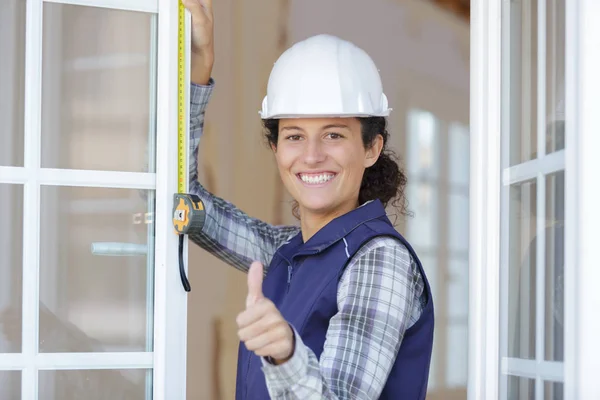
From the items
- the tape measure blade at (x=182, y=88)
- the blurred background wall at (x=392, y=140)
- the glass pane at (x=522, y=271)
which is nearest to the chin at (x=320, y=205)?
the tape measure blade at (x=182, y=88)

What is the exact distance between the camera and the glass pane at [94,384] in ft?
6.00

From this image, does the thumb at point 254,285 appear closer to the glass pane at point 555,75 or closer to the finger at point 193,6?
the glass pane at point 555,75

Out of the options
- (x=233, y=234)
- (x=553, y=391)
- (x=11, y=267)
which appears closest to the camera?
(x=553, y=391)

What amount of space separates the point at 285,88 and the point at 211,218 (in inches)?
20.5

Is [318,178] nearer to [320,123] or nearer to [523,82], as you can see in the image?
[320,123]

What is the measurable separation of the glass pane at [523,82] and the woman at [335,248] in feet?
0.97

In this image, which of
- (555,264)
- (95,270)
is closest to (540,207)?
(555,264)

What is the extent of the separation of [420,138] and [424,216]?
1.53 ft

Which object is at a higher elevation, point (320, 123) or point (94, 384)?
point (320, 123)

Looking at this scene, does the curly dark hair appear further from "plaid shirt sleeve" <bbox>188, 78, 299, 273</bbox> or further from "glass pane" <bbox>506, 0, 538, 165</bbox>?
"glass pane" <bbox>506, 0, 538, 165</bbox>

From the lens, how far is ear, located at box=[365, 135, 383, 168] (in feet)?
6.73

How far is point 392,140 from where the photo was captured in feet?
17.3

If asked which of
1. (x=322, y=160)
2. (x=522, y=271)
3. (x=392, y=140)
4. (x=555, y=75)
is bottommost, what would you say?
(x=522, y=271)

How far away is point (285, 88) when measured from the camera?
1.89 metres
